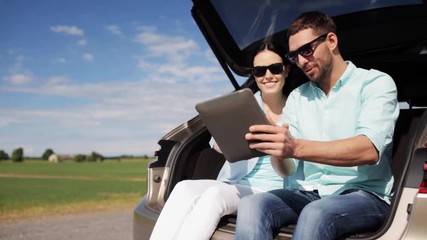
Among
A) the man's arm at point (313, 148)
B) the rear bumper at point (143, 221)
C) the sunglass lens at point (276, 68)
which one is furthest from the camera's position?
the sunglass lens at point (276, 68)

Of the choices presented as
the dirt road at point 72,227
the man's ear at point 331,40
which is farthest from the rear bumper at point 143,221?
the dirt road at point 72,227

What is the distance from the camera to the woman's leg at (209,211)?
8.29 ft

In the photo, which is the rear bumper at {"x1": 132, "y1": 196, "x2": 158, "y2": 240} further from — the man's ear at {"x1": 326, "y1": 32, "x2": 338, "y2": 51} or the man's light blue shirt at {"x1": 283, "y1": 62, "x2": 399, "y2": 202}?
the man's ear at {"x1": 326, "y1": 32, "x2": 338, "y2": 51}

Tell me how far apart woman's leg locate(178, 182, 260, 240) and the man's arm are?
553 mm

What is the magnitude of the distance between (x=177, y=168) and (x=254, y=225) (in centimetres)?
104

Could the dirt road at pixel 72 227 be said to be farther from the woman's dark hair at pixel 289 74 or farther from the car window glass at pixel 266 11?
the car window glass at pixel 266 11

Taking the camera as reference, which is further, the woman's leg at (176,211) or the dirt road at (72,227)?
the dirt road at (72,227)

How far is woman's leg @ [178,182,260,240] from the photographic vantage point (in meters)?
2.53

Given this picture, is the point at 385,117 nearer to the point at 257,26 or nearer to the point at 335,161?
the point at 335,161

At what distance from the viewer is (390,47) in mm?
3469

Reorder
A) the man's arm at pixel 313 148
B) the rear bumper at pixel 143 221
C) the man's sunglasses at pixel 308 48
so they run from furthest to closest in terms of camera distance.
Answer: the rear bumper at pixel 143 221 → the man's sunglasses at pixel 308 48 → the man's arm at pixel 313 148

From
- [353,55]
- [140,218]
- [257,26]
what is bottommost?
[140,218]

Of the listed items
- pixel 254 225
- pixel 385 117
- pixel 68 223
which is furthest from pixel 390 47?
pixel 68 223

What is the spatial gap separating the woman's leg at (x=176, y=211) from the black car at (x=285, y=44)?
0.85 ft
